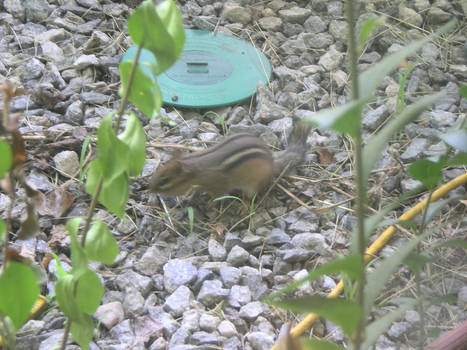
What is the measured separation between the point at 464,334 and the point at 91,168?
2.61 ft

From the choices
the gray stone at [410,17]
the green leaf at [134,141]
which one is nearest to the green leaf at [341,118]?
the green leaf at [134,141]

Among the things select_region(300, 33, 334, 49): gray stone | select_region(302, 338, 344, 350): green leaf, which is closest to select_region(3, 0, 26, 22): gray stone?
select_region(300, 33, 334, 49): gray stone

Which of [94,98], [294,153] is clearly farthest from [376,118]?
[94,98]

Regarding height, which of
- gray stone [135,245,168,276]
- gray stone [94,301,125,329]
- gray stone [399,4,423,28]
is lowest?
gray stone [135,245,168,276]

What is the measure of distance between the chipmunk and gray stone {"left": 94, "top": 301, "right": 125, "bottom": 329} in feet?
2.02

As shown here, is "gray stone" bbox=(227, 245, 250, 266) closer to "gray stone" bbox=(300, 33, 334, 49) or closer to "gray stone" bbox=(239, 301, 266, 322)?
"gray stone" bbox=(239, 301, 266, 322)

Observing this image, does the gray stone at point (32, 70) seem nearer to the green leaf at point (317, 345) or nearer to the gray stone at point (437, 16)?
the gray stone at point (437, 16)

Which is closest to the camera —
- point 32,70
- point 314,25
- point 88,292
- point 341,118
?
point 341,118

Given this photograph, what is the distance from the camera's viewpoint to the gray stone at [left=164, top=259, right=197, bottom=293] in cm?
194

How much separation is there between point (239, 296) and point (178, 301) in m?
0.20

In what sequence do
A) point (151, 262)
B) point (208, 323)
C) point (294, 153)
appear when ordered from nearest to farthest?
point (208, 323) → point (151, 262) → point (294, 153)

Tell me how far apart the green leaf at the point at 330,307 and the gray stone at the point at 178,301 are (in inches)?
46.6

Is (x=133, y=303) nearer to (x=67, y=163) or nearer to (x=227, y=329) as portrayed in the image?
(x=227, y=329)

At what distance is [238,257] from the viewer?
2057 millimetres
